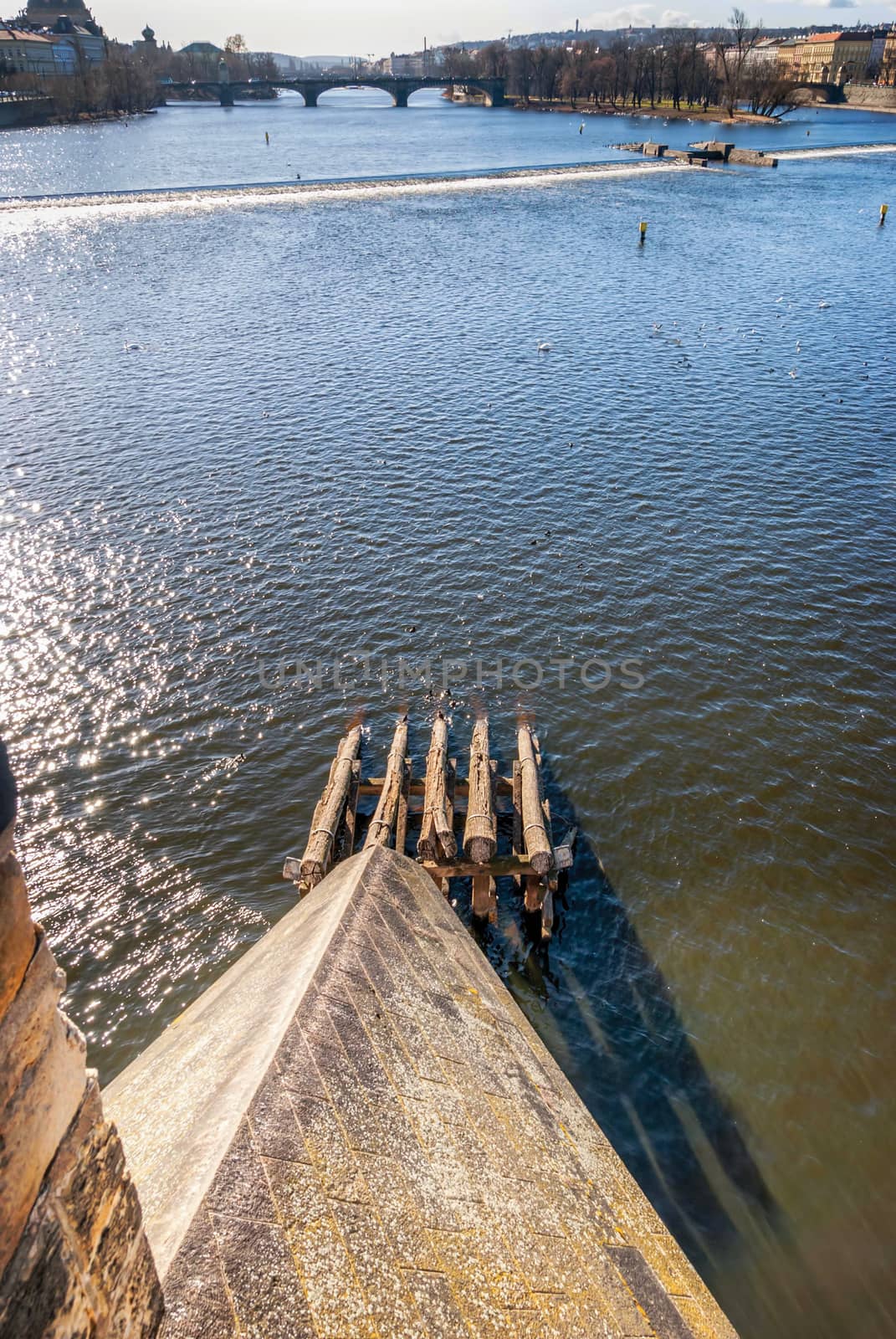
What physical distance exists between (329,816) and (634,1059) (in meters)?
6.37

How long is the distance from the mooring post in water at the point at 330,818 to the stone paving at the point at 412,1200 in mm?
3695

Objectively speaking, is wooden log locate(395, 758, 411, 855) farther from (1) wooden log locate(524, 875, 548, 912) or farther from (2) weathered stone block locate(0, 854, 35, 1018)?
(2) weathered stone block locate(0, 854, 35, 1018)

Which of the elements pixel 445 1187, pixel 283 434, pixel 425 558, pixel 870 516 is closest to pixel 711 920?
pixel 445 1187

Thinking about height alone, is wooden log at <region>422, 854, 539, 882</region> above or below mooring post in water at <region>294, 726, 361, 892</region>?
below

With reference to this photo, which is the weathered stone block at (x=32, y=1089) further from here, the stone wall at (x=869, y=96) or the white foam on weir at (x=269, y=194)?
the stone wall at (x=869, y=96)

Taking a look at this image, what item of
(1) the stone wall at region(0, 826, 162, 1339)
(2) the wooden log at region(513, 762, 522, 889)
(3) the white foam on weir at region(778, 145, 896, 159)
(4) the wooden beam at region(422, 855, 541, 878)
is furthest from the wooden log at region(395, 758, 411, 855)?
(3) the white foam on weir at region(778, 145, 896, 159)

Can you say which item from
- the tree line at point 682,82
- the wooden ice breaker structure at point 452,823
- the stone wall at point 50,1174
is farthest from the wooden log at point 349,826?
the tree line at point 682,82

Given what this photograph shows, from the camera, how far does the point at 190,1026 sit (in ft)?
32.0

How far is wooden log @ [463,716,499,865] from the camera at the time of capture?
1305 cm

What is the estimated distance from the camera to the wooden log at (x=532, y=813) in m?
13.0

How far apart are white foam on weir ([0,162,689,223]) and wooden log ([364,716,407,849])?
7815cm

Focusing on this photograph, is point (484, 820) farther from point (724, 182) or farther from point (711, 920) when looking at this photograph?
point (724, 182)

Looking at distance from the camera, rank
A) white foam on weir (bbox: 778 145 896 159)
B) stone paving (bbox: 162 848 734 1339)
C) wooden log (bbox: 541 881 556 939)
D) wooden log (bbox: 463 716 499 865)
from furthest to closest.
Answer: white foam on weir (bbox: 778 145 896 159) → wooden log (bbox: 541 881 556 939) → wooden log (bbox: 463 716 499 865) → stone paving (bbox: 162 848 734 1339)

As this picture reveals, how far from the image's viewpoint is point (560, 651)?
21219 millimetres
